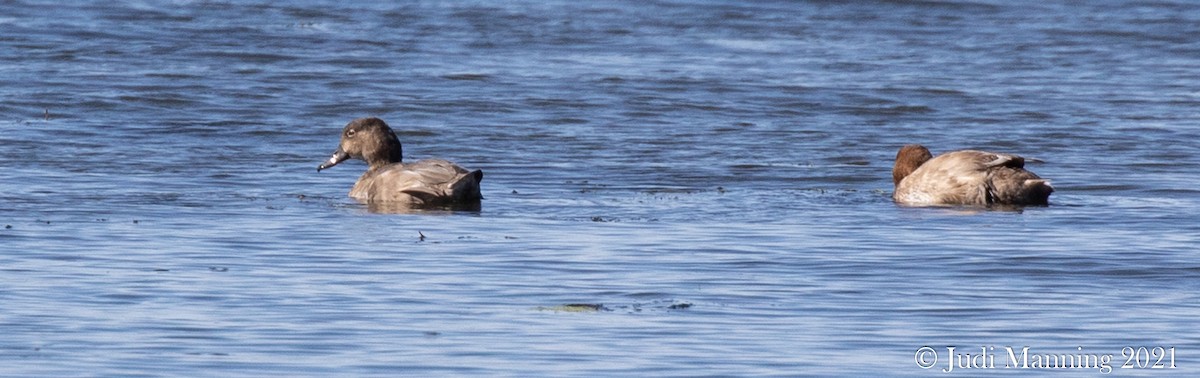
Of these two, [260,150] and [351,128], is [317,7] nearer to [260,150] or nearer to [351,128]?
[260,150]

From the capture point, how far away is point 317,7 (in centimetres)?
3269

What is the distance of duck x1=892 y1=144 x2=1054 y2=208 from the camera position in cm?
1501

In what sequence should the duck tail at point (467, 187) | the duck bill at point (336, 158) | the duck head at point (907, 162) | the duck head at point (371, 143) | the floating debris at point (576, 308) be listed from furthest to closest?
the duck bill at point (336, 158), the duck head at point (371, 143), the duck head at point (907, 162), the duck tail at point (467, 187), the floating debris at point (576, 308)

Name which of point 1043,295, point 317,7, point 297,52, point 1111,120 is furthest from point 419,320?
point 317,7

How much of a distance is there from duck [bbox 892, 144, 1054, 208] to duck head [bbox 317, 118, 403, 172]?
345cm

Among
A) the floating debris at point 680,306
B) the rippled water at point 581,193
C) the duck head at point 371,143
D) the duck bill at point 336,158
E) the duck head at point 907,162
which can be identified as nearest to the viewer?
the rippled water at point 581,193

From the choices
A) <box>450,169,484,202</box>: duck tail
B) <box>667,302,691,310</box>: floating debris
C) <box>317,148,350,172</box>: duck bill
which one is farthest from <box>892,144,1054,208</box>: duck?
<box>667,302,691,310</box>: floating debris

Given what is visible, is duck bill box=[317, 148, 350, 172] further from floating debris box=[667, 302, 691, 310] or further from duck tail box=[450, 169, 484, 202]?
floating debris box=[667, 302, 691, 310]

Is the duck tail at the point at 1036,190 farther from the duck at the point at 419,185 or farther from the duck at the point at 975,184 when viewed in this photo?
the duck at the point at 419,185

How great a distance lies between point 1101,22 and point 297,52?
1149 centimetres

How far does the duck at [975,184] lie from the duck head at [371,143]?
345 cm

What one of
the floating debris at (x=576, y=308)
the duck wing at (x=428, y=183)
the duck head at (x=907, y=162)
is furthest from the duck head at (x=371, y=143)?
the floating debris at (x=576, y=308)

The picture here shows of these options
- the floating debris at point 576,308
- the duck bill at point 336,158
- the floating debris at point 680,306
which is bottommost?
the duck bill at point 336,158

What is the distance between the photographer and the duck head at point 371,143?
16.3 m
